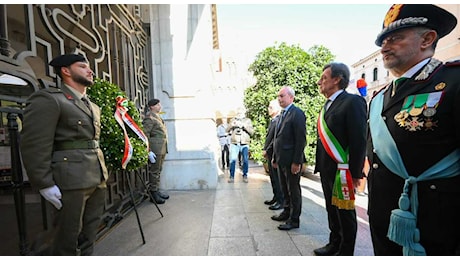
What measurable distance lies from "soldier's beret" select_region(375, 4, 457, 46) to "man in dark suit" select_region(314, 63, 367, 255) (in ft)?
2.77

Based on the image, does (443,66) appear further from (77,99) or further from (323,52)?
(323,52)

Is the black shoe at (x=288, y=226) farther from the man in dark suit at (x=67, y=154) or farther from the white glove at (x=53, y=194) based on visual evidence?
the white glove at (x=53, y=194)

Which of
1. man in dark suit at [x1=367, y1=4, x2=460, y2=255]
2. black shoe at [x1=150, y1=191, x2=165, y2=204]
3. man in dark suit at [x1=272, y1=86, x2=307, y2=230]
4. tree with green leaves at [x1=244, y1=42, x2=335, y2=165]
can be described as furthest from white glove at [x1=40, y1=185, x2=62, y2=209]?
tree with green leaves at [x1=244, y1=42, x2=335, y2=165]

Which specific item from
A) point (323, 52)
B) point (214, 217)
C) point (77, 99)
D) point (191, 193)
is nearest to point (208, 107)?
point (191, 193)

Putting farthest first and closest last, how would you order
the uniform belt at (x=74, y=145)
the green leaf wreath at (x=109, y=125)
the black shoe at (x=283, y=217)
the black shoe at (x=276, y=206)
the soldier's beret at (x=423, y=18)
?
the black shoe at (x=276, y=206), the black shoe at (x=283, y=217), the green leaf wreath at (x=109, y=125), the uniform belt at (x=74, y=145), the soldier's beret at (x=423, y=18)

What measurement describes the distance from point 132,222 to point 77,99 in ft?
6.80

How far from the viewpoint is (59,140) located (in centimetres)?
160

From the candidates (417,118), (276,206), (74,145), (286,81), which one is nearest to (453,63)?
(417,118)

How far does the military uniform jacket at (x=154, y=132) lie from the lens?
380 cm

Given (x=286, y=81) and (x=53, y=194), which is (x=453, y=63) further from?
(x=286, y=81)

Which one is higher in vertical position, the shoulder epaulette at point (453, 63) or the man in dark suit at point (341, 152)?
the shoulder epaulette at point (453, 63)

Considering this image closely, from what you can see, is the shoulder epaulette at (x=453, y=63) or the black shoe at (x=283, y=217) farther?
the black shoe at (x=283, y=217)

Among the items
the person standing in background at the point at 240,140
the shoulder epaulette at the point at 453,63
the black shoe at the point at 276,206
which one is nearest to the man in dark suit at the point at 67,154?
the shoulder epaulette at the point at 453,63

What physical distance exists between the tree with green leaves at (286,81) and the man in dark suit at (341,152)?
12.4ft
